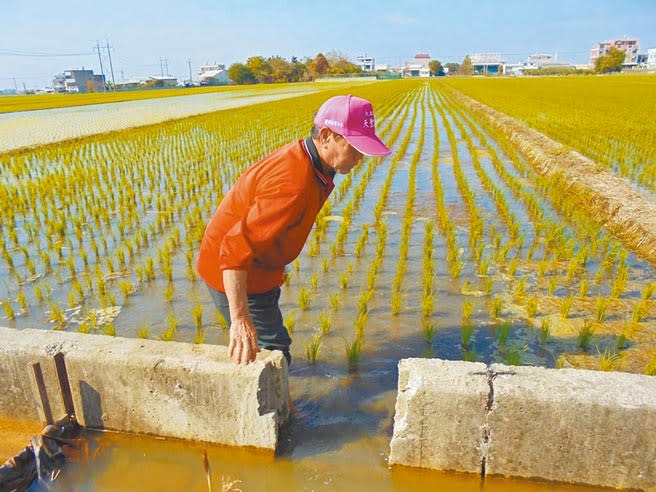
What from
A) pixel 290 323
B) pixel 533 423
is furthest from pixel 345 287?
pixel 533 423

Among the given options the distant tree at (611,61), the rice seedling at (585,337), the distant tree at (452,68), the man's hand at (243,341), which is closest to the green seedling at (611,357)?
the rice seedling at (585,337)

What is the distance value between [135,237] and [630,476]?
14.4 feet

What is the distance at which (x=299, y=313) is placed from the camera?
3.39 meters

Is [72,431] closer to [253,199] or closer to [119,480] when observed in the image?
[119,480]

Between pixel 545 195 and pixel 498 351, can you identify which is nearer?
pixel 498 351

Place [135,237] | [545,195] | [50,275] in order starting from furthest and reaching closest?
[545,195] → [135,237] → [50,275]

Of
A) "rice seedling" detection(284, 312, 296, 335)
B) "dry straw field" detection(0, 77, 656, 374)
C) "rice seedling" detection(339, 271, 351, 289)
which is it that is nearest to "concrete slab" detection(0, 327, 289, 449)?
"dry straw field" detection(0, 77, 656, 374)

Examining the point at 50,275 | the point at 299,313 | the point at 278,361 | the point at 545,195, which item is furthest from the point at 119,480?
the point at 545,195

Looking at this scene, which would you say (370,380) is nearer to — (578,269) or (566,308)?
(566,308)

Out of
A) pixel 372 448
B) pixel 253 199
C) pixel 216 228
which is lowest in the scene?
pixel 372 448

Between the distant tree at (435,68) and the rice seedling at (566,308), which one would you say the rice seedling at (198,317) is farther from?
the distant tree at (435,68)

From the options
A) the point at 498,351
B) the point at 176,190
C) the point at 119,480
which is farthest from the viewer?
the point at 176,190

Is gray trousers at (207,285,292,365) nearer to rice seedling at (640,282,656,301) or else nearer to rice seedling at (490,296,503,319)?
rice seedling at (490,296,503,319)

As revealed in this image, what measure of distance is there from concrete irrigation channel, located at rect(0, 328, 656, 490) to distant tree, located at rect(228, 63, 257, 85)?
7061cm
